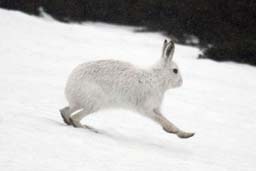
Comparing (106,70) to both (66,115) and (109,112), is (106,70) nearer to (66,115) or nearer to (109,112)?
(66,115)

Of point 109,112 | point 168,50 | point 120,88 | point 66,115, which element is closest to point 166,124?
point 120,88

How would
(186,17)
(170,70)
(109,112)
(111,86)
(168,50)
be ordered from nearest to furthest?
(111,86)
(168,50)
(170,70)
(109,112)
(186,17)

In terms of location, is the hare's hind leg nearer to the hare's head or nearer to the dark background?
the hare's head

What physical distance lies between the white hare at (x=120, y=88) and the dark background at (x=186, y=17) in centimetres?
700

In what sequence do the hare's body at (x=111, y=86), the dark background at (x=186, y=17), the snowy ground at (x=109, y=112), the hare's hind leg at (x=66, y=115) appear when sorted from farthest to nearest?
the dark background at (x=186, y=17) < the hare's hind leg at (x=66, y=115) < the hare's body at (x=111, y=86) < the snowy ground at (x=109, y=112)

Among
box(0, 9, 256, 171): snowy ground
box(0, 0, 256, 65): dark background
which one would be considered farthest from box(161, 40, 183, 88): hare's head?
box(0, 0, 256, 65): dark background

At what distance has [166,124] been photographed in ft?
15.4

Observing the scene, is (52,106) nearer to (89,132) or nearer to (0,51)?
(89,132)

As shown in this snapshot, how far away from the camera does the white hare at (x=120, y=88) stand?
14.9ft

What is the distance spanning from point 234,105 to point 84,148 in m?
4.66

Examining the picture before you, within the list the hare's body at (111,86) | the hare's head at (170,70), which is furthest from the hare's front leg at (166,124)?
the hare's head at (170,70)

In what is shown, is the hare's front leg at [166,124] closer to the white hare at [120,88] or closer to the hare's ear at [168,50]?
the white hare at [120,88]

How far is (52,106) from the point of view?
238 inches

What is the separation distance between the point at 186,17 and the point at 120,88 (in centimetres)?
999
